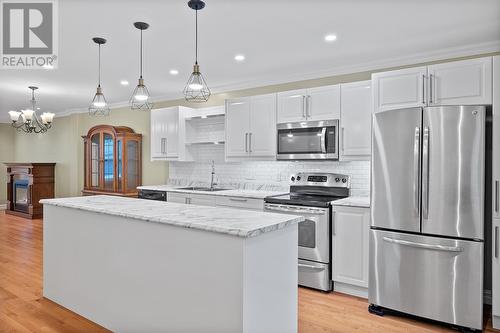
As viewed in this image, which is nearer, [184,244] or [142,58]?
[184,244]

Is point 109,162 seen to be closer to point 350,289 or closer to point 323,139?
point 323,139

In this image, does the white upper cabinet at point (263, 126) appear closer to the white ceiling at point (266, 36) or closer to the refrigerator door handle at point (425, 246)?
the white ceiling at point (266, 36)

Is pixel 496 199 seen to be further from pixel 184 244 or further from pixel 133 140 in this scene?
pixel 133 140

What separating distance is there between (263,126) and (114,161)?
347 centimetres

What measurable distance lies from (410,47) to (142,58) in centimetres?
297

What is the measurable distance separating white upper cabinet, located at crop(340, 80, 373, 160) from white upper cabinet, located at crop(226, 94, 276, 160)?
913 mm

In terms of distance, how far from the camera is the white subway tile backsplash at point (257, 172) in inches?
168

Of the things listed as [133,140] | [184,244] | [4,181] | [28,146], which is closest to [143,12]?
[184,244]

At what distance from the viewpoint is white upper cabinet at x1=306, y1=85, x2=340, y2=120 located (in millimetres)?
4065

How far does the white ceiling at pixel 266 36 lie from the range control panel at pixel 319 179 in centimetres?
131

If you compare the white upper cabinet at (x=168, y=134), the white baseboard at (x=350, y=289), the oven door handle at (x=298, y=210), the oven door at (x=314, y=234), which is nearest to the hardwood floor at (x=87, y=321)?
the white baseboard at (x=350, y=289)

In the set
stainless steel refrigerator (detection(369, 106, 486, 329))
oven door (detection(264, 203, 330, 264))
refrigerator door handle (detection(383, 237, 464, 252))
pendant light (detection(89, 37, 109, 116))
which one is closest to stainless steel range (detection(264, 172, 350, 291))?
oven door (detection(264, 203, 330, 264))

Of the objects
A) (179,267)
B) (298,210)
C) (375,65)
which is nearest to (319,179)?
(298,210)

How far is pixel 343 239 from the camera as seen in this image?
3652mm
